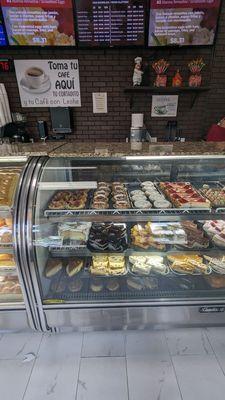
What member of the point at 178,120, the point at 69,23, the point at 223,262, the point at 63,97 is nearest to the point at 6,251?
the point at 223,262

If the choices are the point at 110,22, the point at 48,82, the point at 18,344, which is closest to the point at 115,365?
the point at 18,344

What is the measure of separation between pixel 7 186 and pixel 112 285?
1.07 metres

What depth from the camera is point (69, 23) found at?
2.76m

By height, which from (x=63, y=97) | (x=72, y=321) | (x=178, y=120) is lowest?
(x=72, y=321)

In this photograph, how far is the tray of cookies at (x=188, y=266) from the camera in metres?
1.78

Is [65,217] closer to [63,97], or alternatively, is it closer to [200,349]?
[200,349]

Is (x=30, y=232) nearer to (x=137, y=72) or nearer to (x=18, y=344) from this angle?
(x=18, y=344)

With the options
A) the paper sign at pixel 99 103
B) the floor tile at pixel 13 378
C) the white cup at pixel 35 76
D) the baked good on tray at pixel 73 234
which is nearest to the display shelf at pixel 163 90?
the paper sign at pixel 99 103

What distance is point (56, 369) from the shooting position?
158 centimetres

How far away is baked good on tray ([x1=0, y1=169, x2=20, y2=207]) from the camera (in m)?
1.50

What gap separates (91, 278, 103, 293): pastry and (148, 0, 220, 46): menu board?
2.92 meters

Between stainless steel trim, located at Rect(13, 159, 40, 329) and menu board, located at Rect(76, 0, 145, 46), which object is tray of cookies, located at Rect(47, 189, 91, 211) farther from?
menu board, located at Rect(76, 0, 145, 46)

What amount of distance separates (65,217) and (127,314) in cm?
86

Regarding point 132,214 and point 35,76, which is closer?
point 132,214
